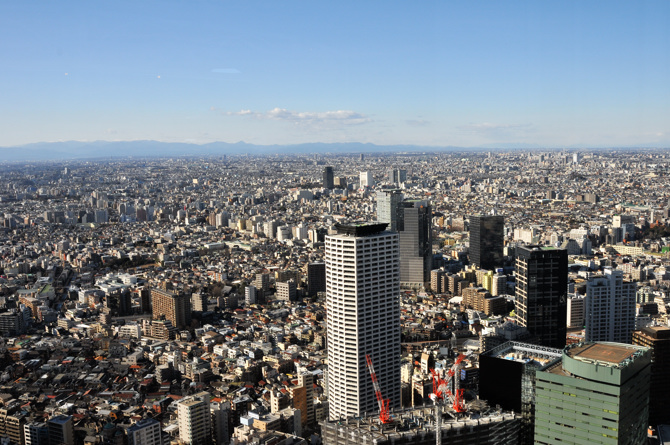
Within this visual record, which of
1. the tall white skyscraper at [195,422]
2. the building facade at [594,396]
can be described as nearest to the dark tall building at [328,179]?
the tall white skyscraper at [195,422]

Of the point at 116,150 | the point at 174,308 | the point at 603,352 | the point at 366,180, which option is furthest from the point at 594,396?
the point at 116,150

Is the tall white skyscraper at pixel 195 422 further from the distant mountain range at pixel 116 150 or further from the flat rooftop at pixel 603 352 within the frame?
the distant mountain range at pixel 116 150

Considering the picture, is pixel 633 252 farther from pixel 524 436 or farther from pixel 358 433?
pixel 358 433

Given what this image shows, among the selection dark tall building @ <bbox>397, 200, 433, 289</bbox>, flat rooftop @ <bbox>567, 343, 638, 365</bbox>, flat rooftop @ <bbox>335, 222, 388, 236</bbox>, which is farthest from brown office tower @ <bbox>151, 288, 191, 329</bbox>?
flat rooftop @ <bbox>567, 343, 638, 365</bbox>

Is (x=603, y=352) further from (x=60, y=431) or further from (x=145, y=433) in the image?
(x=60, y=431)

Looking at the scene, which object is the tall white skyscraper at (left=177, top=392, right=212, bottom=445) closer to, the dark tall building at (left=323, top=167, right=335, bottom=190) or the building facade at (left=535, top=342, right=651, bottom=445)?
the building facade at (left=535, top=342, right=651, bottom=445)

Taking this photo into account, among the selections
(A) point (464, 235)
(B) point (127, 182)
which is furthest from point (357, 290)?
(B) point (127, 182)
